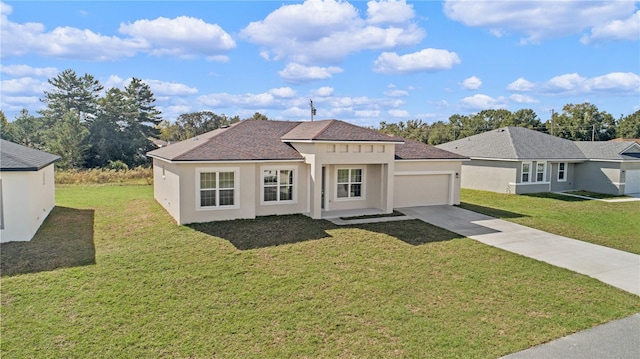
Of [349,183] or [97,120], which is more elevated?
[97,120]

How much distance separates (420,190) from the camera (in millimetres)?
19281

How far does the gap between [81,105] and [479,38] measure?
40.5 metres

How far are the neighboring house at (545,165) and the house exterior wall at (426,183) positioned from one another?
25.9 ft

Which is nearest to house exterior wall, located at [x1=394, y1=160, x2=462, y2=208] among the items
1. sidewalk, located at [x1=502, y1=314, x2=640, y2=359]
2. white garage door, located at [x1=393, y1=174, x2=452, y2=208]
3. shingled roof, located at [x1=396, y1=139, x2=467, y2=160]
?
white garage door, located at [x1=393, y1=174, x2=452, y2=208]

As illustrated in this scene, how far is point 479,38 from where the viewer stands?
65.5 ft

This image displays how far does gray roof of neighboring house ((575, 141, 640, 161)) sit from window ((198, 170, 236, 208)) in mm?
26692

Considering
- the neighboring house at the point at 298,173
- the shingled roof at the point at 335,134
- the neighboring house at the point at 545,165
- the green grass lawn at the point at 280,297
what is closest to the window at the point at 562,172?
the neighboring house at the point at 545,165

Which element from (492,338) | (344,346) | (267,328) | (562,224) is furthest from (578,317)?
(562,224)

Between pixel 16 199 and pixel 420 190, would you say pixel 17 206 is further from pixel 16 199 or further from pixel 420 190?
pixel 420 190

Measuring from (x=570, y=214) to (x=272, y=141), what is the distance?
48.9 feet

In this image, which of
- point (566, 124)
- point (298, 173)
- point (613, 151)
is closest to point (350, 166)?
point (298, 173)

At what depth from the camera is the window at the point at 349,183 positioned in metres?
17.6

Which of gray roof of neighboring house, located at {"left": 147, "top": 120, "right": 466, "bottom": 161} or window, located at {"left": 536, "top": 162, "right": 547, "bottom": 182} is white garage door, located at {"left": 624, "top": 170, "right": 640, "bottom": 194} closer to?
window, located at {"left": 536, "top": 162, "right": 547, "bottom": 182}

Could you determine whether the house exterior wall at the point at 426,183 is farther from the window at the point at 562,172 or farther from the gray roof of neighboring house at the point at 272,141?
the window at the point at 562,172
